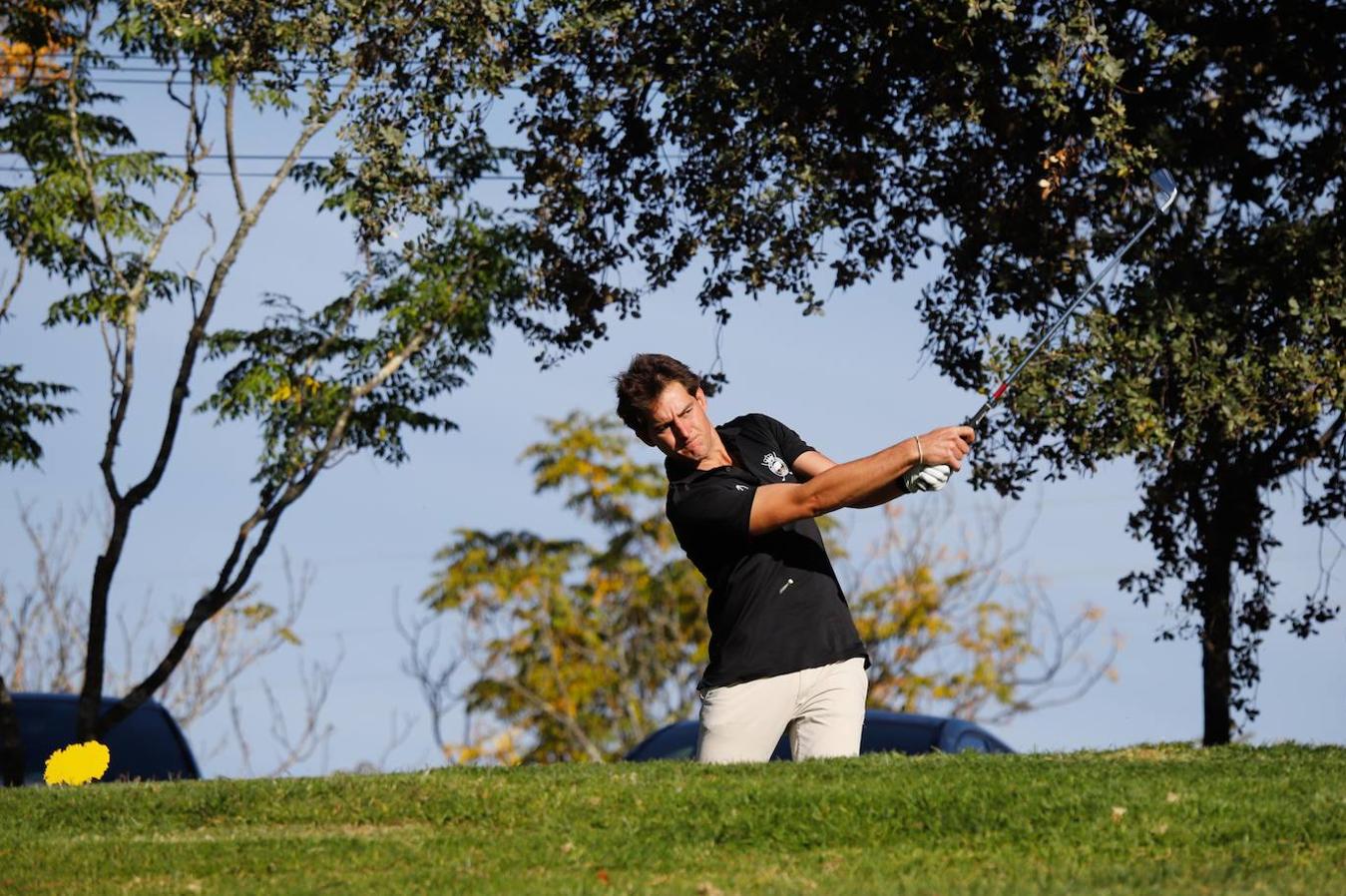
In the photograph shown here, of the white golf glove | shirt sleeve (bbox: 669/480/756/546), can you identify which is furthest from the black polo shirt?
the white golf glove

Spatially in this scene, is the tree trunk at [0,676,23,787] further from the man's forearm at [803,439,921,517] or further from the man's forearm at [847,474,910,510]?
the man's forearm at [803,439,921,517]

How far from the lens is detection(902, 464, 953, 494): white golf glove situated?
605 centimetres

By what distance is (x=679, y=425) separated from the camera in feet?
20.7

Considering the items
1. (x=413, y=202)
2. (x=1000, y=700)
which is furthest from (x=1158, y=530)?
(x=1000, y=700)

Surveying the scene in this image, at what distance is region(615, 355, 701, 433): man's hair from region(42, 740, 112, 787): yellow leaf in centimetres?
469

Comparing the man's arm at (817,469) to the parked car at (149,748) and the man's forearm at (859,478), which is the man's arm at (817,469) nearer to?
the man's forearm at (859,478)

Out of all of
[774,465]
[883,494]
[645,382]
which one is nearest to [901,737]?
[774,465]

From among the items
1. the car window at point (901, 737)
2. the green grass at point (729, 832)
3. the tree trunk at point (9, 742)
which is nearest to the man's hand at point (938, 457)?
the green grass at point (729, 832)

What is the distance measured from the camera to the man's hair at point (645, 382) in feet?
20.5

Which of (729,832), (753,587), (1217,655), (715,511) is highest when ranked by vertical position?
(1217,655)

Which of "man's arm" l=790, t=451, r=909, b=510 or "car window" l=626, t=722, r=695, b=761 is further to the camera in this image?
"car window" l=626, t=722, r=695, b=761

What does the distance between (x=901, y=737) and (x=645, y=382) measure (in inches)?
278

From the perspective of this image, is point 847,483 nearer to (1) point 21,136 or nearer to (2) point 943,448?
(2) point 943,448

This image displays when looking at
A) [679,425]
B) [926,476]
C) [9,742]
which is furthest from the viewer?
[9,742]
